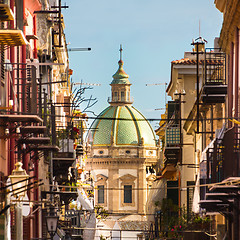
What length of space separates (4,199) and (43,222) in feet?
38.5

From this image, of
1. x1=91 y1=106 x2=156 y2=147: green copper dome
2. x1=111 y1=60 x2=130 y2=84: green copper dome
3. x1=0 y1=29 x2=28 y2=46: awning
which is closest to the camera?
x1=0 y1=29 x2=28 y2=46: awning

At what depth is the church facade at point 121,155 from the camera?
5605 inches

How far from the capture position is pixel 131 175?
144 meters

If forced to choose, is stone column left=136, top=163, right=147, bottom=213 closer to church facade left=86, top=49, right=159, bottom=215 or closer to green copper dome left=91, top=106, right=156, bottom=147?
church facade left=86, top=49, right=159, bottom=215

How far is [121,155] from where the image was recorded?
146500mm

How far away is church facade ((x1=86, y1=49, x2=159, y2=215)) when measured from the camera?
467 feet

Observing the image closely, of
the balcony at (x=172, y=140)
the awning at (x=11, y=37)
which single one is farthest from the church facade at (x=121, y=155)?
the awning at (x=11, y=37)

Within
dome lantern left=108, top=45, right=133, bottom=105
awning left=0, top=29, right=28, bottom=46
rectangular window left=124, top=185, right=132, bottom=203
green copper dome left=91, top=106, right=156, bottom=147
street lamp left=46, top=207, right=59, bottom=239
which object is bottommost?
rectangular window left=124, top=185, right=132, bottom=203

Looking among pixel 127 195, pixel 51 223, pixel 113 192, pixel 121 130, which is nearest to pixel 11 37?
pixel 51 223

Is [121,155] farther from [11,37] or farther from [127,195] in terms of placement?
[11,37]

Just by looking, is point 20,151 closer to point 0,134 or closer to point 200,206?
point 0,134

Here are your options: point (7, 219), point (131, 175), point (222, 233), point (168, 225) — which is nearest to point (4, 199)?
point (7, 219)

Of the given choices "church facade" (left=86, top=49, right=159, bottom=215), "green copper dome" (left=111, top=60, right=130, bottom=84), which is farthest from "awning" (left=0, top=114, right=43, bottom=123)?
"green copper dome" (left=111, top=60, right=130, bottom=84)

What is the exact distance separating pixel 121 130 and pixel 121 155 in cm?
573
